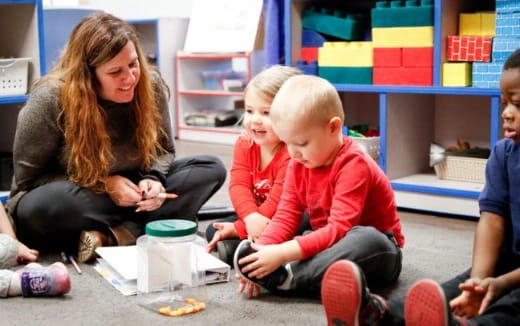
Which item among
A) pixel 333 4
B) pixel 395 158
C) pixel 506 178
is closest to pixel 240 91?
pixel 333 4

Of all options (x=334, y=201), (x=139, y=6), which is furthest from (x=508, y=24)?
(x=139, y=6)

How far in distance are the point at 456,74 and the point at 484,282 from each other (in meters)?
1.18

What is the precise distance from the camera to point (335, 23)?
2.54 meters

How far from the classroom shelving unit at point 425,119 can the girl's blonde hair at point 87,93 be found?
922 mm

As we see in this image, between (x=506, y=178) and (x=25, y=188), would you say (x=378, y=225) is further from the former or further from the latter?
(x=25, y=188)

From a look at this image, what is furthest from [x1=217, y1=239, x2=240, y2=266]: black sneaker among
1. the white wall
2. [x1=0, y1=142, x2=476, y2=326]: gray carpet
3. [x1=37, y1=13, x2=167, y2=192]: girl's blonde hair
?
the white wall

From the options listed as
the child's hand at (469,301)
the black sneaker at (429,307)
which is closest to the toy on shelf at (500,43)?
the child's hand at (469,301)

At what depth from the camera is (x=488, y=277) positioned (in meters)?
1.28

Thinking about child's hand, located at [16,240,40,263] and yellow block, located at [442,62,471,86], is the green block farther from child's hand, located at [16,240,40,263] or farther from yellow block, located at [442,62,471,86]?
child's hand, located at [16,240,40,263]

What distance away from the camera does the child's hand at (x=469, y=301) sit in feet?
3.85

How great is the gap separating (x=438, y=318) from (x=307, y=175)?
56 cm

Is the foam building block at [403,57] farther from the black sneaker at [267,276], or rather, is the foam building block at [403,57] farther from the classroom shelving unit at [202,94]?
the classroom shelving unit at [202,94]

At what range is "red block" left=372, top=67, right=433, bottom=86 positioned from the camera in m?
2.30

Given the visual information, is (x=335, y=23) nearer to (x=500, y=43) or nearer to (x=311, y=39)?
(x=311, y=39)
